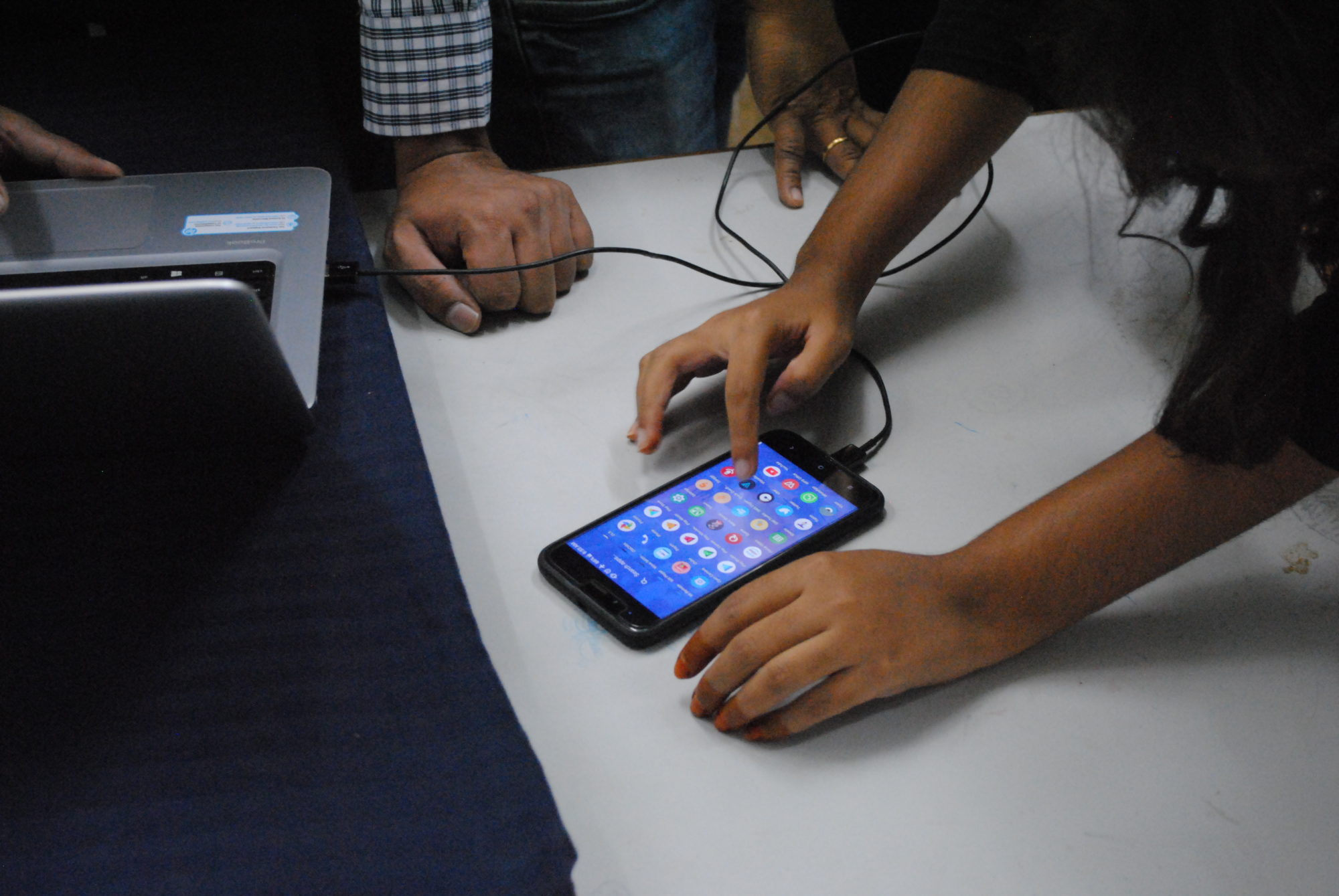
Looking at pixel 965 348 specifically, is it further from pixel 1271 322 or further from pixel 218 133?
pixel 218 133

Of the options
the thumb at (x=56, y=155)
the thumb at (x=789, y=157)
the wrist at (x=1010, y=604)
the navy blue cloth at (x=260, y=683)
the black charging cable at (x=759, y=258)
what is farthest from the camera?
the thumb at (x=789, y=157)

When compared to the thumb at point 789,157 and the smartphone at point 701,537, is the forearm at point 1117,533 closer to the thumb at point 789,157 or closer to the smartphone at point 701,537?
the smartphone at point 701,537

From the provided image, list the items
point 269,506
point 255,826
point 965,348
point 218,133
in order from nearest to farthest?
point 255,826 < point 269,506 < point 965,348 < point 218,133

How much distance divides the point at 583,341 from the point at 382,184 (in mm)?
336

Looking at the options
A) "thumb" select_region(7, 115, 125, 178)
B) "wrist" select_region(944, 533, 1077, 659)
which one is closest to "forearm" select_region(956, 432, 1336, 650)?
"wrist" select_region(944, 533, 1077, 659)

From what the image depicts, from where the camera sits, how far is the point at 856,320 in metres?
0.67

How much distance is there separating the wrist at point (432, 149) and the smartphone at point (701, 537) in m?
0.38

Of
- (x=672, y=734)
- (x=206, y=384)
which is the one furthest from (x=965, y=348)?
(x=206, y=384)

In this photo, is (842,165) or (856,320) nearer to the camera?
(856,320)

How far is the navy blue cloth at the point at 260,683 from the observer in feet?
1.15

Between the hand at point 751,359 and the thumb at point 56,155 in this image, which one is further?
the thumb at point 56,155

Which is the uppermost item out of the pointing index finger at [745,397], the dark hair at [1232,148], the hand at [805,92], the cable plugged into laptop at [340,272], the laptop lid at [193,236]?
the dark hair at [1232,148]

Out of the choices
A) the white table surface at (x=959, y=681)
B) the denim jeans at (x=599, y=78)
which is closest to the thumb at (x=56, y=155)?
the white table surface at (x=959, y=681)

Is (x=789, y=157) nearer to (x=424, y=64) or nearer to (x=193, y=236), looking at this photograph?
(x=424, y=64)
